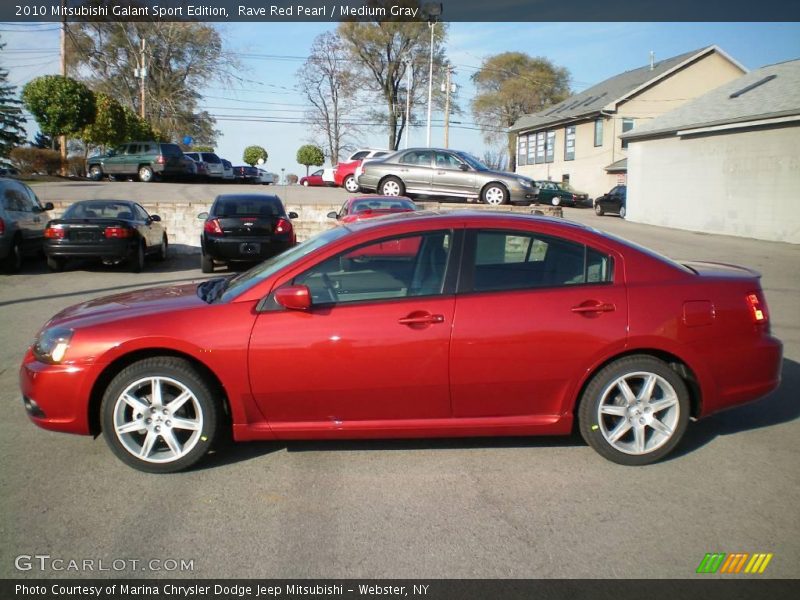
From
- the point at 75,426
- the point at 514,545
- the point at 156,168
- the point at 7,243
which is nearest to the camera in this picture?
the point at 514,545

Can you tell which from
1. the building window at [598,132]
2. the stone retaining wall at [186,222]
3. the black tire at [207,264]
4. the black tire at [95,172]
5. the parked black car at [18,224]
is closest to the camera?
the parked black car at [18,224]

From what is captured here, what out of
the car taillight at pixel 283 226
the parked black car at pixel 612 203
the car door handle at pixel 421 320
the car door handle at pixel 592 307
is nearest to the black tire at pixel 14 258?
the car taillight at pixel 283 226

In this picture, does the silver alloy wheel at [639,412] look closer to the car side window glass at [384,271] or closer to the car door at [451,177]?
the car side window glass at [384,271]

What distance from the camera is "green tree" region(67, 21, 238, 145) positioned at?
1986 inches

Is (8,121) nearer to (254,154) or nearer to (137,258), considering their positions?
(254,154)

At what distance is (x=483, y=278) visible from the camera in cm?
431

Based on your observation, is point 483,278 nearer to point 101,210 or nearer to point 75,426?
point 75,426

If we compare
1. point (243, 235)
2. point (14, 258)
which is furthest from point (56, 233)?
point (243, 235)

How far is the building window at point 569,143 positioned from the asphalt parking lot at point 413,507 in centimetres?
4364

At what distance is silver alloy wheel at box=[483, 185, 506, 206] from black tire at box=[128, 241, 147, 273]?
945 cm

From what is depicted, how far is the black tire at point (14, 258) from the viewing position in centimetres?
1270

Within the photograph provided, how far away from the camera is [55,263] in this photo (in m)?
13.0

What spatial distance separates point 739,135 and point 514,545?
2386 cm
